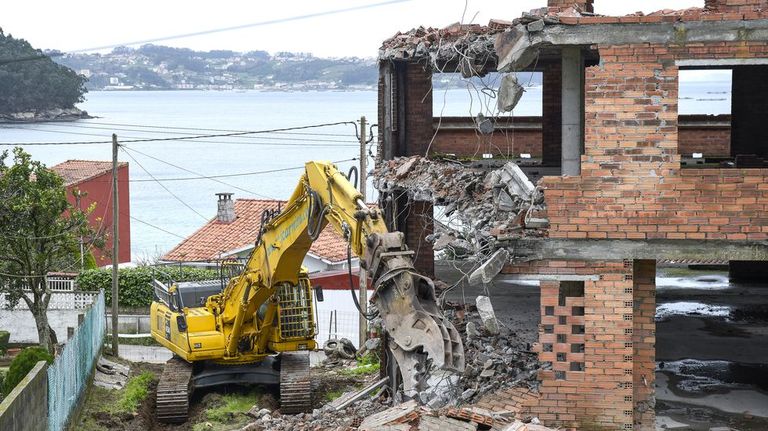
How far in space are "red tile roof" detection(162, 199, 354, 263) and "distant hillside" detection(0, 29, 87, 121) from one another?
58.5 m

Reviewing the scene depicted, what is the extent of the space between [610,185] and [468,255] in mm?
2165

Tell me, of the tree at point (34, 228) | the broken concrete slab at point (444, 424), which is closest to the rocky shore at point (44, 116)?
the tree at point (34, 228)

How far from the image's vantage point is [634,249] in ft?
45.8

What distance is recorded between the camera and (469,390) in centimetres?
1528

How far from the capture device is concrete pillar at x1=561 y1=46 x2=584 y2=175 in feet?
48.1

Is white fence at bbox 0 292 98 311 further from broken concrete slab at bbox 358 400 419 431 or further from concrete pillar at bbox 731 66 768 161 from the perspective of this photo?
broken concrete slab at bbox 358 400 419 431

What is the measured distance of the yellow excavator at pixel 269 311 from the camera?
52.7ft

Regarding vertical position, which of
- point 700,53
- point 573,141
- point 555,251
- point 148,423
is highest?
point 700,53

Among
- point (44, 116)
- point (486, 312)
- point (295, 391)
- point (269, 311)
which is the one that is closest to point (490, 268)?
point (486, 312)

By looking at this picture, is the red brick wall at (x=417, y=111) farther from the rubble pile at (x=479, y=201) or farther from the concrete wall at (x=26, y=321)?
the concrete wall at (x=26, y=321)

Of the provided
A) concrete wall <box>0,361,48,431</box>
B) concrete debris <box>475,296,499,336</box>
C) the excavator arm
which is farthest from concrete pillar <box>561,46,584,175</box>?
concrete wall <box>0,361,48,431</box>

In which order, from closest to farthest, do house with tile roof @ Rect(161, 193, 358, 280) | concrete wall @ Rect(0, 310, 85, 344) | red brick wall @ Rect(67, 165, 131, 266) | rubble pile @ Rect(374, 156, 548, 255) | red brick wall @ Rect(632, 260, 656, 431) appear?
rubble pile @ Rect(374, 156, 548, 255)
red brick wall @ Rect(632, 260, 656, 431)
concrete wall @ Rect(0, 310, 85, 344)
house with tile roof @ Rect(161, 193, 358, 280)
red brick wall @ Rect(67, 165, 131, 266)

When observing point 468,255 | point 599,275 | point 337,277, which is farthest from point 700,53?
point 337,277

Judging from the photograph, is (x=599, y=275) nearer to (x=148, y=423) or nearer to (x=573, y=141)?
(x=573, y=141)
